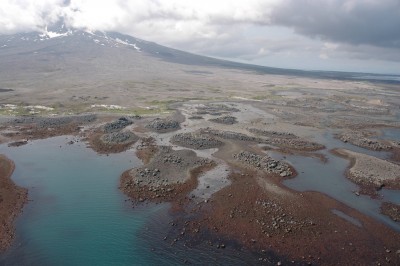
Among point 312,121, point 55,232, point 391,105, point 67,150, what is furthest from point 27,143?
point 391,105

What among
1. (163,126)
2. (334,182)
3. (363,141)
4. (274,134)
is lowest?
(334,182)

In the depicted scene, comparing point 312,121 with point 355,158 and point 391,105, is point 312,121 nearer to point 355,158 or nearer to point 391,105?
point 355,158

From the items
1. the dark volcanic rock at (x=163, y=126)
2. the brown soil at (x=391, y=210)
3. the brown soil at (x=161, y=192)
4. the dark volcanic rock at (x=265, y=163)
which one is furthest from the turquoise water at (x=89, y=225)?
the dark volcanic rock at (x=163, y=126)

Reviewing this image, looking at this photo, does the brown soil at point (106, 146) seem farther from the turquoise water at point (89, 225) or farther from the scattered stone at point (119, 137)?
the turquoise water at point (89, 225)

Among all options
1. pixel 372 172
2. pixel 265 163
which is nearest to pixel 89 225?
pixel 265 163

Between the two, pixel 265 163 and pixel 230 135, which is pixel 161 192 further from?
pixel 230 135

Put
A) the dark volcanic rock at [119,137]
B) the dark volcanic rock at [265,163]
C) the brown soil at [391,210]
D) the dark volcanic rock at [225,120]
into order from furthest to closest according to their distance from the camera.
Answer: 1. the dark volcanic rock at [225,120]
2. the dark volcanic rock at [119,137]
3. the dark volcanic rock at [265,163]
4. the brown soil at [391,210]
